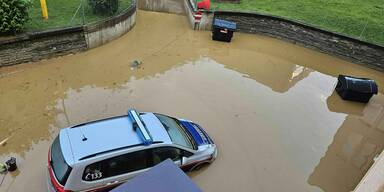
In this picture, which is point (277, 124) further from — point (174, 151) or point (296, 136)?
point (174, 151)

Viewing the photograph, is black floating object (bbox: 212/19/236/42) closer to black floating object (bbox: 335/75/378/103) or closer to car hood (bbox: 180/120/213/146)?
black floating object (bbox: 335/75/378/103)

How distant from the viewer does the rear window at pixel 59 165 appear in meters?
5.92

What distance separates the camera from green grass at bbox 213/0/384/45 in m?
15.8

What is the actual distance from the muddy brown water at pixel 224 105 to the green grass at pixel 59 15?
4.42ft

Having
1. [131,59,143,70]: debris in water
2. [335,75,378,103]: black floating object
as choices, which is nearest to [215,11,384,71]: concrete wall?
[335,75,378,103]: black floating object

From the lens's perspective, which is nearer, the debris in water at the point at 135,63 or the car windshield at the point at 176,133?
the car windshield at the point at 176,133

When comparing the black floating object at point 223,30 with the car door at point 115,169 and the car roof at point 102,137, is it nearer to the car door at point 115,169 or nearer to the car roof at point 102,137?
the car roof at point 102,137

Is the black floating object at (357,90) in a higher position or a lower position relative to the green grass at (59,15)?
lower

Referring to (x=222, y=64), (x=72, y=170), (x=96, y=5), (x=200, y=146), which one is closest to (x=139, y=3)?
(x=96, y=5)

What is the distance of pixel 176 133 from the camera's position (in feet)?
24.8

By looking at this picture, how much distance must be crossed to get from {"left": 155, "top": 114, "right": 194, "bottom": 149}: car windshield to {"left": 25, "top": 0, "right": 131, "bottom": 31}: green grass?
7088 millimetres

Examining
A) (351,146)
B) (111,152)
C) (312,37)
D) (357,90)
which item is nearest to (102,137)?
(111,152)

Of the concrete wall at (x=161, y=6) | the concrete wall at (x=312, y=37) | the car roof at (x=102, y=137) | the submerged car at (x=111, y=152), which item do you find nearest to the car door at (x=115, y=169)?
the submerged car at (x=111, y=152)

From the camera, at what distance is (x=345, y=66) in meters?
14.6
